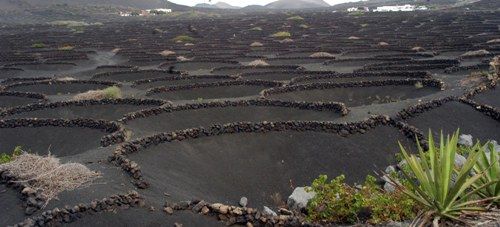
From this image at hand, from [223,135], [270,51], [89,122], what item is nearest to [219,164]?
[223,135]

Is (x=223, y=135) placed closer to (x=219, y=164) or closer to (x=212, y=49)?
(x=219, y=164)

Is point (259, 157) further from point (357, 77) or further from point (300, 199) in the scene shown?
point (357, 77)

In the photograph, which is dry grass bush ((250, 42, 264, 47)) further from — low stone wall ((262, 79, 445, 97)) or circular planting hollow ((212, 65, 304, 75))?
low stone wall ((262, 79, 445, 97))

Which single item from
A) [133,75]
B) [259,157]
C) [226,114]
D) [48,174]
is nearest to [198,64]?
[133,75]

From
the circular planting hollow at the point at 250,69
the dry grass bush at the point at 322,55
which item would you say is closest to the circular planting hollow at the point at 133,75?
the circular planting hollow at the point at 250,69

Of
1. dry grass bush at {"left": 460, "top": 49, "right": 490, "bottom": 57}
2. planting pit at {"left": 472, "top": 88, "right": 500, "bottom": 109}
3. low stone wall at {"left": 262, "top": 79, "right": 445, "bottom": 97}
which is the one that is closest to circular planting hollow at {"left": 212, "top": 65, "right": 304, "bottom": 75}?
low stone wall at {"left": 262, "top": 79, "right": 445, "bottom": 97}
